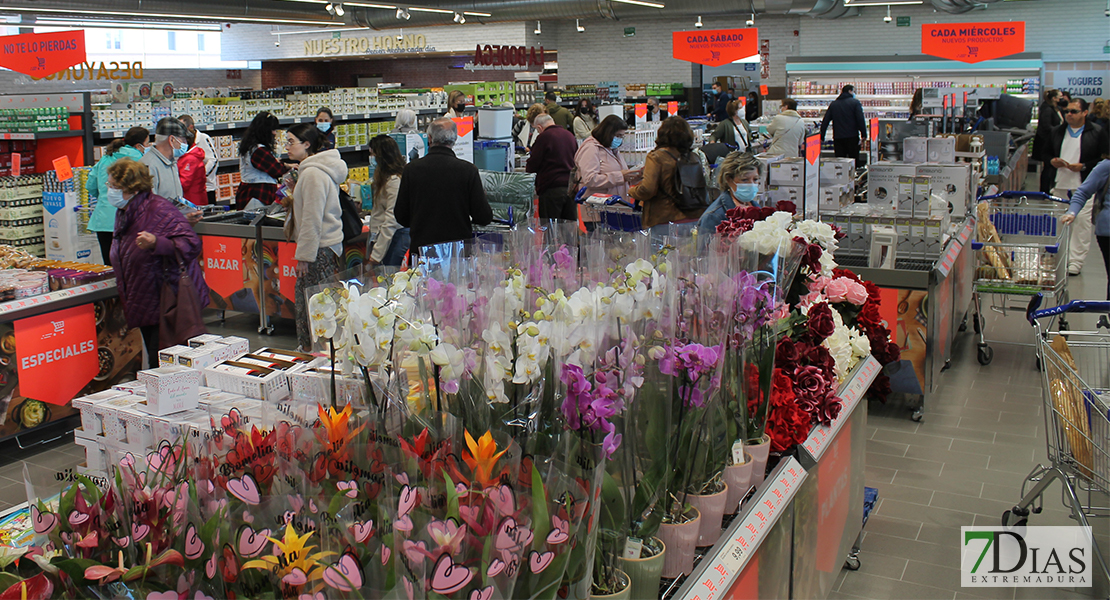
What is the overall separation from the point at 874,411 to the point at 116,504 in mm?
4608

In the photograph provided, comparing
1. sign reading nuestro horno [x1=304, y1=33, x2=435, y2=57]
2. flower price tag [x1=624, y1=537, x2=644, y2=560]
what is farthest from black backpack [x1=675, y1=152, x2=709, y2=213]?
sign reading nuestro horno [x1=304, y1=33, x2=435, y2=57]

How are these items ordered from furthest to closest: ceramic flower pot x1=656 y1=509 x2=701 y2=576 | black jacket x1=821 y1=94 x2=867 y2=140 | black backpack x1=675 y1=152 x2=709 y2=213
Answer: black jacket x1=821 y1=94 x2=867 y2=140 → black backpack x1=675 y1=152 x2=709 y2=213 → ceramic flower pot x1=656 y1=509 x2=701 y2=576

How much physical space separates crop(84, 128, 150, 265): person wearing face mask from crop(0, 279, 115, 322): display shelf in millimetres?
1900

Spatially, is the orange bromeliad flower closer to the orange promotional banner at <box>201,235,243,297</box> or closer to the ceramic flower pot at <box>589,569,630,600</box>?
the ceramic flower pot at <box>589,569,630,600</box>

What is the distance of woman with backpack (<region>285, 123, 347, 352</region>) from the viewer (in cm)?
518

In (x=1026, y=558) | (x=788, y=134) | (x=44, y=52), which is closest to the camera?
(x=1026, y=558)

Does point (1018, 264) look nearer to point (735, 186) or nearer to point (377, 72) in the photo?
point (735, 186)

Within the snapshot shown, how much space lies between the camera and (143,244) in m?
4.64

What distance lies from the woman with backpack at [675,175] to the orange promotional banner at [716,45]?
10.8 metres

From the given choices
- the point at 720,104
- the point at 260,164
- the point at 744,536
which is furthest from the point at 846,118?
the point at 744,536

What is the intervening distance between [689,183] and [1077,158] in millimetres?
5617

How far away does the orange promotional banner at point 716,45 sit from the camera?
51.4 ft

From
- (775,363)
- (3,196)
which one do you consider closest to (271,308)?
(3,196)

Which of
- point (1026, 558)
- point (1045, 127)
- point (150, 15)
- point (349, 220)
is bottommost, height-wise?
point (1026, 558)
